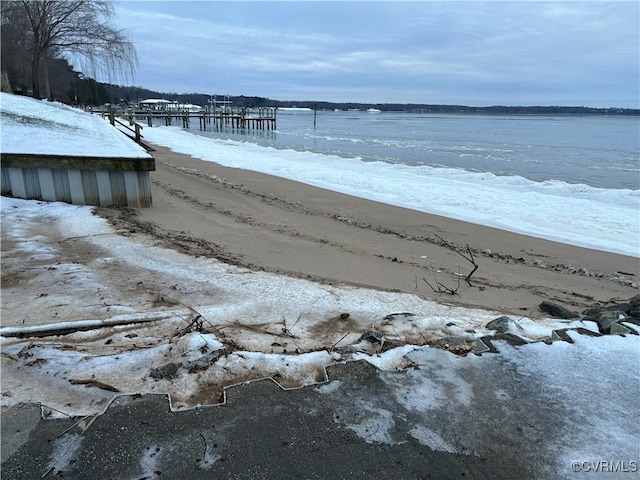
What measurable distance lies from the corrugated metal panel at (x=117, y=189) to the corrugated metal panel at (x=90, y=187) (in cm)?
22

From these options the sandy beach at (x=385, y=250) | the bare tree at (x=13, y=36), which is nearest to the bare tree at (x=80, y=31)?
the bare tree at (x=13, y=36)

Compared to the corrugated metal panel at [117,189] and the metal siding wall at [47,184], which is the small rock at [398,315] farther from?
the metal siding wall at [47,184]

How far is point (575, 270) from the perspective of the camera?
661cm

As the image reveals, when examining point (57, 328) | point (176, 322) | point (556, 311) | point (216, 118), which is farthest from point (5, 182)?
point (216, 118)

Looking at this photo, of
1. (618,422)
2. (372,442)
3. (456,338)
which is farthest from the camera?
(456,338)

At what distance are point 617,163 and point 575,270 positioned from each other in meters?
23.6

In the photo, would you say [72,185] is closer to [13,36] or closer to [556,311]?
[556,311]

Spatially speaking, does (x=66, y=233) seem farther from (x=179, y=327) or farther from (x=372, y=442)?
(x=372, y=442)

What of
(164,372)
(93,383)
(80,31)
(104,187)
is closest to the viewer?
(93,383)

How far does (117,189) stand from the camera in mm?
6879

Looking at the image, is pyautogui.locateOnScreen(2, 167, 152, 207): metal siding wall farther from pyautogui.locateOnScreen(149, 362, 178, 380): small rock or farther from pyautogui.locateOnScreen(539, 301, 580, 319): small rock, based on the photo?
pyautogui.locateOnScreen(539, 301, 580, 319): small rock

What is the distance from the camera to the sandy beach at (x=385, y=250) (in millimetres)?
5234

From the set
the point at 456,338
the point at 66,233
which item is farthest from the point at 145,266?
the point at 456,338

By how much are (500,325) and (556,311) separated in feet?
4.74
